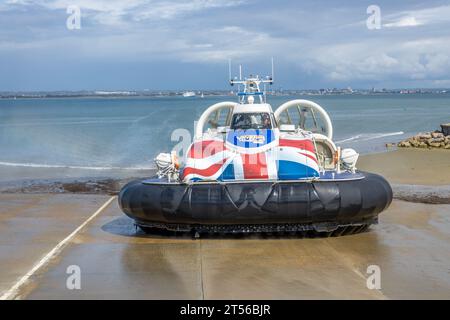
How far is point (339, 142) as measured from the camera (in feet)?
81.8

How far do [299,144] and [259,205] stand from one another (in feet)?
4.32

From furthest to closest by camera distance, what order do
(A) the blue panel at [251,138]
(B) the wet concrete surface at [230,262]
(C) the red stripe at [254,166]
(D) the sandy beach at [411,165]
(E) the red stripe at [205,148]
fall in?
(D) the sandy beach at [411,165]
(A) the blue panel at [251,138]
(E) the red stripe at [205,148]
(C) the red stripe at [254,166]
(B) the wet concrete surface at [230,262]

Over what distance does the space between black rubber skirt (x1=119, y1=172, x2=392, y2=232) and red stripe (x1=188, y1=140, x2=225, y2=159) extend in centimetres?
56

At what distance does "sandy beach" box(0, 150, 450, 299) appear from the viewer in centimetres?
568

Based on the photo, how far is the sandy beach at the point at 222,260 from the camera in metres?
5.68

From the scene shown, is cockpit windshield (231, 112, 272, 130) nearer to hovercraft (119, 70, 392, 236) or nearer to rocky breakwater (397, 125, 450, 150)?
hovercraft (119, 70, 392, 236)

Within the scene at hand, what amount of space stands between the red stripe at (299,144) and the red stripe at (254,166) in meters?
0.46

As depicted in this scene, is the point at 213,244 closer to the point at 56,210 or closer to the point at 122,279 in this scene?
the point at 122,279

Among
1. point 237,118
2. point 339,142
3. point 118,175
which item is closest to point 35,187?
point 118,175

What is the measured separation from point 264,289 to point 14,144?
22.9m

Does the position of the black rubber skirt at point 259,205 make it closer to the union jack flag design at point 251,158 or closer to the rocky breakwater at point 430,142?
the union jack flag design at point 251,158

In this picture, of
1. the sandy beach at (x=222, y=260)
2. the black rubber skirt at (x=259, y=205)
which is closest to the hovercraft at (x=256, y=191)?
the black rubber skirt at (x=259, y=205)

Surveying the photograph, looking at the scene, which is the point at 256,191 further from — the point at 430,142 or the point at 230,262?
the point at 430,142

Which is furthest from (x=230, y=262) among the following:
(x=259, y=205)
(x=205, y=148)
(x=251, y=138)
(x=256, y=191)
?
(x=251, y=138)
